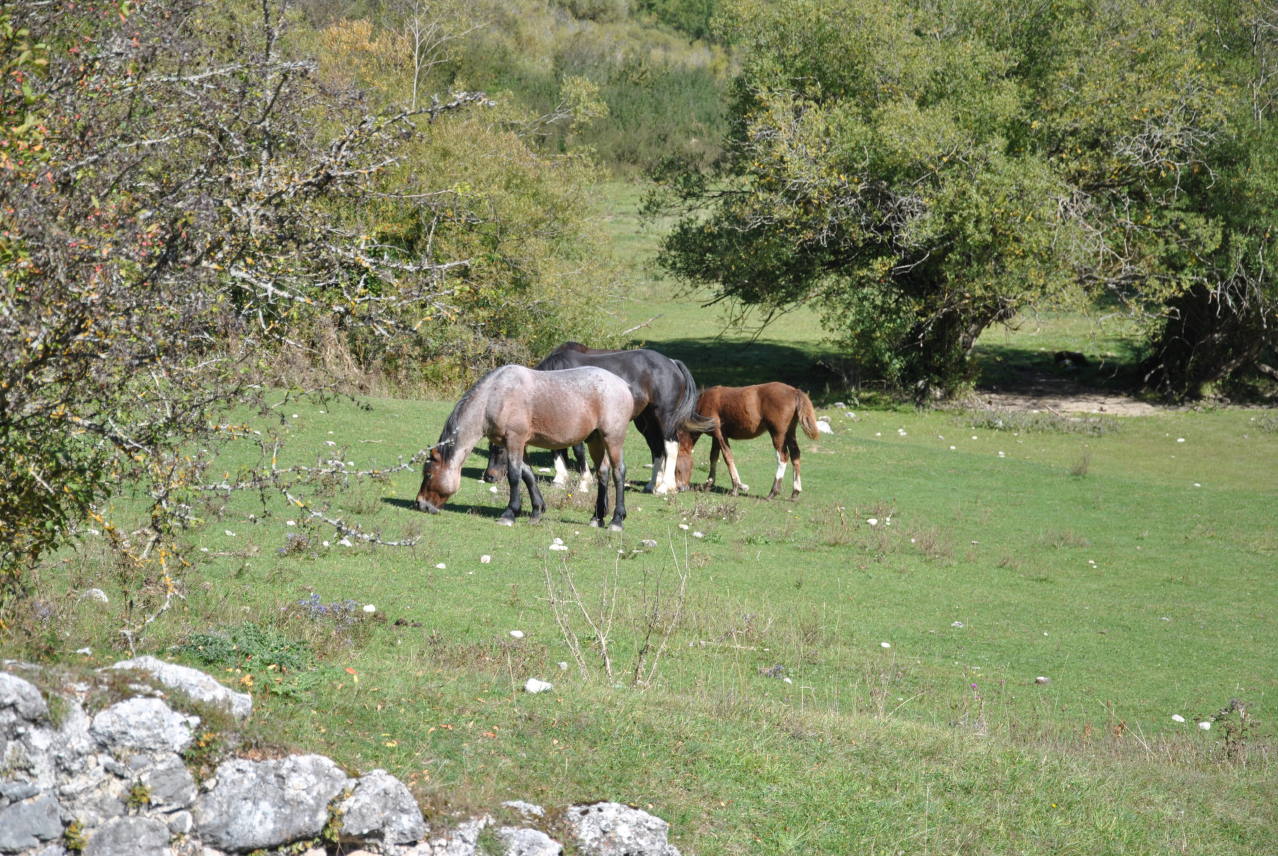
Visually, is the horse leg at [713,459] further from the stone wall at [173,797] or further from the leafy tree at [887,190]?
the stone wall at [173,797]

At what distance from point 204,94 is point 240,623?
→ 3623mm

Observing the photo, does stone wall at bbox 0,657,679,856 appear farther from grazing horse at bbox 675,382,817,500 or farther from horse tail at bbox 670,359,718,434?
grazing horse at bbox 675,382,817,500

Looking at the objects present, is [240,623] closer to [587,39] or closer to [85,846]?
[85,846]

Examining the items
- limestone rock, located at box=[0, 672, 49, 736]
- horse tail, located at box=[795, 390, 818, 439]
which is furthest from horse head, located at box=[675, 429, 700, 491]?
limestone rock, located at box=[0, 672, 49, 736]

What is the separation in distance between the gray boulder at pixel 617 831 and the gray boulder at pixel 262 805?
134cm

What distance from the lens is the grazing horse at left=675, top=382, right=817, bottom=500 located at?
19938 mm

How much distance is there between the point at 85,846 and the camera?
19.6ft

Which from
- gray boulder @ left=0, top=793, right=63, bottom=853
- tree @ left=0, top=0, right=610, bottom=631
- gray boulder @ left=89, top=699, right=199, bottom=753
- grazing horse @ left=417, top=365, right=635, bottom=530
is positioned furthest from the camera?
grazing horse @ left=417, top=365, right=635, bottom=530

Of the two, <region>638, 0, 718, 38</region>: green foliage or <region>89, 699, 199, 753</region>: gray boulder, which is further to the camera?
<region>638, 0, 718, 38</region>: green foliage

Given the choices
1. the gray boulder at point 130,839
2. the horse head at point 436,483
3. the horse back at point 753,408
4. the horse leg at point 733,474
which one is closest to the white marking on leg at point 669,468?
the horse leg at point 733,474

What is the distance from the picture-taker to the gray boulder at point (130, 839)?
5.99 metres

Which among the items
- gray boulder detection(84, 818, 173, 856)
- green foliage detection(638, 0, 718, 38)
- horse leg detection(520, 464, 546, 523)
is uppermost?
green foliage detection(638, 0, 718, 38)

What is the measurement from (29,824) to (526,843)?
8.01 feet

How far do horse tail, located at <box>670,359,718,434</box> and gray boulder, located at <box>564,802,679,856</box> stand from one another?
1270cm
